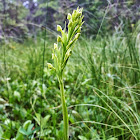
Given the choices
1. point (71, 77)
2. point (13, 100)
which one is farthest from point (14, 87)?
point (71, 77)

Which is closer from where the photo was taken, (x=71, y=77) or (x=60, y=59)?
(x=60, y=59)

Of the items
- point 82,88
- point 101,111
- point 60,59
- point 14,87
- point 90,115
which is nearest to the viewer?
point 60,59

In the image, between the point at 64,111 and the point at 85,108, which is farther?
the point at 85,108

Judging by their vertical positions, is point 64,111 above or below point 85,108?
above

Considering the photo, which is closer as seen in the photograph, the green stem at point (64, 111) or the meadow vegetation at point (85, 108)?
the green stem at point (64, 111)

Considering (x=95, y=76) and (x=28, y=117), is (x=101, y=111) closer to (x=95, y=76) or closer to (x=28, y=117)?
(x=95, y=76)

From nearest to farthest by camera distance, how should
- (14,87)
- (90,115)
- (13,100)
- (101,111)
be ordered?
(101,111)
(90,115)
(13,100)
(14,87)

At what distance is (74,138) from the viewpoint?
3.09 feet

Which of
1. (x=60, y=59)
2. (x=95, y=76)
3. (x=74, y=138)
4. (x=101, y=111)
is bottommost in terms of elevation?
(x=74, y=138)

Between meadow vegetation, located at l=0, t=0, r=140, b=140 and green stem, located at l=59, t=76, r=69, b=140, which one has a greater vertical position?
green stem, located at l=59, t=76, r=69, b=140

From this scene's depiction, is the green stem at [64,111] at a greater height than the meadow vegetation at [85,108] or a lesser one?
greater

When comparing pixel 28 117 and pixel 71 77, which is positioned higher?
Result: pixel 71 77

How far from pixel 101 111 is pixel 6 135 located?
649 mm

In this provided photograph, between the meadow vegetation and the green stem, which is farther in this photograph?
the meadow vegetation
